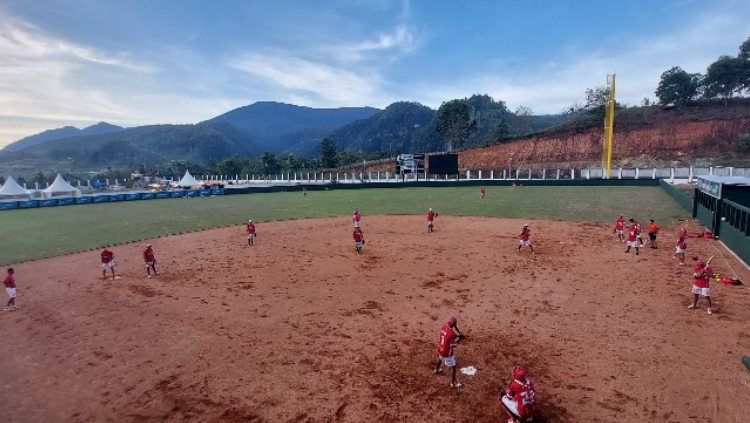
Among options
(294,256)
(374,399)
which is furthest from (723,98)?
(374,399)

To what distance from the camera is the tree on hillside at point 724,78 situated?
94.4 m

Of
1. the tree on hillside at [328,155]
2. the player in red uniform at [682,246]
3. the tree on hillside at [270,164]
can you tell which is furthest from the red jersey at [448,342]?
the tree on hillside at [270,164]

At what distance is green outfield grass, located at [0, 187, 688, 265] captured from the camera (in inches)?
1131

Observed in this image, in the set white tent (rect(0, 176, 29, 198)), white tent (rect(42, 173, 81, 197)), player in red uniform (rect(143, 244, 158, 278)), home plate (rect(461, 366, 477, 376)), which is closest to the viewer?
home plate (rect(461, 366, 477, 376))

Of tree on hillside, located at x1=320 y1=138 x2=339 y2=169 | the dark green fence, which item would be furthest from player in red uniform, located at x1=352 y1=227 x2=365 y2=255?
tree on hillside, located at x1=320 y1=138 x2=339 y2=169

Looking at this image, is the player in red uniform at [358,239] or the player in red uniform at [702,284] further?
the player in red uniform at [358,239]

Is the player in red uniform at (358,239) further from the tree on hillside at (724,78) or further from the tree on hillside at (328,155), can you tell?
the tree on hillside at (724,78)

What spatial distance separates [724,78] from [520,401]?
405 ft

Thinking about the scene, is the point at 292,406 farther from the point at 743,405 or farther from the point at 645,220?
Answer: the point at 645,220

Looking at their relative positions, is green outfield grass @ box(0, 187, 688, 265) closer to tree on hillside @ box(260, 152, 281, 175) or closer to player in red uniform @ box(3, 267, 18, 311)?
player in red uniform @ box(3, 267, 18, 311)

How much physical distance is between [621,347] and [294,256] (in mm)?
15498

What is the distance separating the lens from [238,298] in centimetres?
1552

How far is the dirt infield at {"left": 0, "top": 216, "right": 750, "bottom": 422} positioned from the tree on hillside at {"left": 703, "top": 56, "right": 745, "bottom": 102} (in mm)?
103893

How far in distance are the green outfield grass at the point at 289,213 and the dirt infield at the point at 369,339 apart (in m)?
8.64
